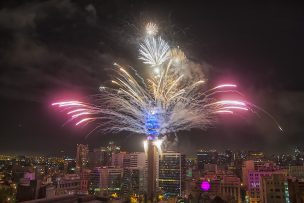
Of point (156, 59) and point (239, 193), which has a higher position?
point (156, 59)

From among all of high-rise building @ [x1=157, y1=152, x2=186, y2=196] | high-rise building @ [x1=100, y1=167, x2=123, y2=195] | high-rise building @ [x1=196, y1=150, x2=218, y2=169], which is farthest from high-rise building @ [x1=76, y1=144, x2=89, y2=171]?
high-rise building @ [x1=157, y1=152, x2=186, y2=196]

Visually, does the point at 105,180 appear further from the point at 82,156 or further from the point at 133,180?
the point at 82,156

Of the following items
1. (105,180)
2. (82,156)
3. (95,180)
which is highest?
(82,156)

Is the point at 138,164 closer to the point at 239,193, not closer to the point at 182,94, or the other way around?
the point at 239,193

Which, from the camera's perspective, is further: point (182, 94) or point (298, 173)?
point (298, 173)

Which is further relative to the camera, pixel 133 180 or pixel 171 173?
pixel 133 180

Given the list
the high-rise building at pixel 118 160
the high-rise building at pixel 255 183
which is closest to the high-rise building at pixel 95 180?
the high-rise building at pixel 118 160

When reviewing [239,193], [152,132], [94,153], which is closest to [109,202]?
[152,132]

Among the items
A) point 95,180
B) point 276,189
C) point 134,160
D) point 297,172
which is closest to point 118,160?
point 134,160

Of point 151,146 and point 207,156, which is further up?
point 207,156
